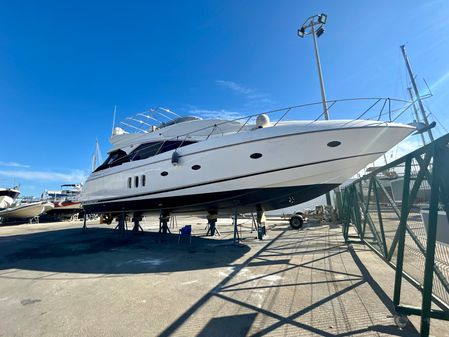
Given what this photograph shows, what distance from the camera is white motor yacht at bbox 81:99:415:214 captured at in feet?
19.3

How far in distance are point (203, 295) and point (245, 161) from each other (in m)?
3.76

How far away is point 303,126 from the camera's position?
19.9 ft

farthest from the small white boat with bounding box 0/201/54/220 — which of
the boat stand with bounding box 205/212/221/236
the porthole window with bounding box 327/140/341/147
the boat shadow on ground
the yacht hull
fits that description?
the porthole window with bounding box 327/140/341/147

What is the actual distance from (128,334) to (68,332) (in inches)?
27.8

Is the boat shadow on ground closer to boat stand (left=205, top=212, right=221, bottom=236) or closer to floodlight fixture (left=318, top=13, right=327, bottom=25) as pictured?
boat stand (left=205, top=212, right=221, bottom=236)

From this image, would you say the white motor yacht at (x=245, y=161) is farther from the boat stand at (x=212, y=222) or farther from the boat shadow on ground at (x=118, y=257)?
the boat shadow on ground at (x=118, y=257)

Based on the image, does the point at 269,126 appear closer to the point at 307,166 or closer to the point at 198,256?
the point at 307,166

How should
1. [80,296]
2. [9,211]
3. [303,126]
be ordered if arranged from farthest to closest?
[9,211], [303,126], [80,296]

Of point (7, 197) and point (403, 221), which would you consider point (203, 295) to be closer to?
point (403, 221)

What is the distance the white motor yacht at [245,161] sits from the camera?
19.3 ft

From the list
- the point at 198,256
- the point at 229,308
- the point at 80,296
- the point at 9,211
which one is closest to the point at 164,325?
the point at 229,308

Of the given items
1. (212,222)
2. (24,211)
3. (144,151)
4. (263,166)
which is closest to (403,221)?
(263,166)

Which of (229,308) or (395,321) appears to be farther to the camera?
(229,308)

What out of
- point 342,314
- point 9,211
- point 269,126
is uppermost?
point 269,126
